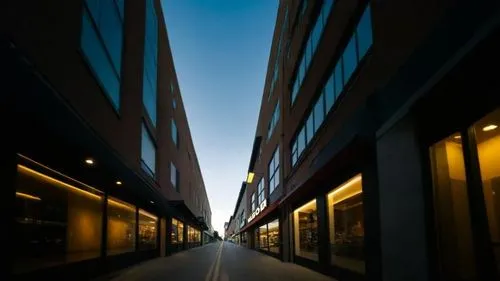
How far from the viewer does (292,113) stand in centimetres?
2406

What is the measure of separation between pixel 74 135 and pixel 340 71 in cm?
817

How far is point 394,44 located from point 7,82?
273 inches

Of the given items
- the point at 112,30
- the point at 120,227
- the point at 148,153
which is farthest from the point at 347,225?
the point at 148,153

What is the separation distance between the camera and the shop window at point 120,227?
17016 millimetres

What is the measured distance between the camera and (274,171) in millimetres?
32688

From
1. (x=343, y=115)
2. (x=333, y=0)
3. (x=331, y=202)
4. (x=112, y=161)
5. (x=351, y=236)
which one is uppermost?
(x=333, y=0)

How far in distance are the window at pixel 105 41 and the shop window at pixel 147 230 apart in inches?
366

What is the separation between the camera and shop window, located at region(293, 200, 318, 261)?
17.9 m

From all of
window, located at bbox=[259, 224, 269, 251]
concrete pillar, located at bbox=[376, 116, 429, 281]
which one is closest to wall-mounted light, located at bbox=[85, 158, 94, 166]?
concrete pillar, located at bbox=[376, 116, 429, 281]

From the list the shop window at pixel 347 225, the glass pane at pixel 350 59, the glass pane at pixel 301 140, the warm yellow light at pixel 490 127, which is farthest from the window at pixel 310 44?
the warm yellow light at pixel 490 127

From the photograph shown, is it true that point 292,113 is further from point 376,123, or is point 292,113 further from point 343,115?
point 376,123

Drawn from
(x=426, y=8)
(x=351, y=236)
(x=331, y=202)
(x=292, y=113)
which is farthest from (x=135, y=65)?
(x=426, y=8)

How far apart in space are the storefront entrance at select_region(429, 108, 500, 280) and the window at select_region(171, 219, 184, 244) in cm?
2994

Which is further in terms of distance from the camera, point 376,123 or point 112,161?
point 112,161
